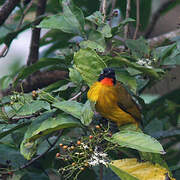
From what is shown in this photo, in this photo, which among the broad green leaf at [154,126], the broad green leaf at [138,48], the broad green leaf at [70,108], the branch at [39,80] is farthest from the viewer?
the branch at [39,80]

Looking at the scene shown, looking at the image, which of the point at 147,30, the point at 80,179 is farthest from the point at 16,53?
the point at 80,179

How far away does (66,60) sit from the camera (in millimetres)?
1772

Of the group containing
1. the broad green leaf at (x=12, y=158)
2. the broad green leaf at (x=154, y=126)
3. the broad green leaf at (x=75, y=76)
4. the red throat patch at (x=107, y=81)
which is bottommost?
the broad green leaf at (x=154, y=126)

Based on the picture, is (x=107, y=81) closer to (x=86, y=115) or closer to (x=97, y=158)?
(x=86, y=115)

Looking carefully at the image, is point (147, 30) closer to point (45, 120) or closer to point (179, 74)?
point (179, 74)

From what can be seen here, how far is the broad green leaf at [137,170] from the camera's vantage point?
57.3 inches

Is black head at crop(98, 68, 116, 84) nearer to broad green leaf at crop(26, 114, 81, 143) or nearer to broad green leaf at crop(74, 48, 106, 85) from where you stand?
broad green leaf at crop(74, 48, 106, 85)

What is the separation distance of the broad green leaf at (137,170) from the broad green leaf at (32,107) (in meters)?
0.31

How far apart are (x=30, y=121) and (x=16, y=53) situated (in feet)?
8.90

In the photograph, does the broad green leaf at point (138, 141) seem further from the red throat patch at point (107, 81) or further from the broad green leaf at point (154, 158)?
the red throat patch at point (107, 81)

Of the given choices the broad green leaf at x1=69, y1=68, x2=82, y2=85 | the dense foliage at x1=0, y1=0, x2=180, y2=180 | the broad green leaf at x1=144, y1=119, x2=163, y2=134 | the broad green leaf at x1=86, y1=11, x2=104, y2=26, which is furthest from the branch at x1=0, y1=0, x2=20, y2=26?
the broad green leaf at x1=144, y1=119, x2=163, y2=134

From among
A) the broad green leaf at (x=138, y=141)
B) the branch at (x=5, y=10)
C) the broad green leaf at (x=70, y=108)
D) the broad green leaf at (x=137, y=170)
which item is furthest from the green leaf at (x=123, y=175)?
the branch at (x=5, y=10)

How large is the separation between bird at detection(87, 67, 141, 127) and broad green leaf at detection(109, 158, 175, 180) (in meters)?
0.31

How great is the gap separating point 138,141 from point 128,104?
1.92ft
